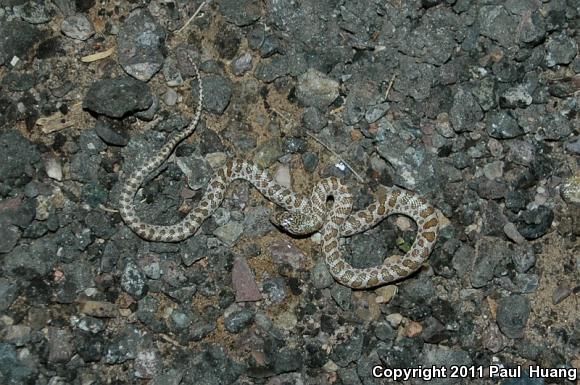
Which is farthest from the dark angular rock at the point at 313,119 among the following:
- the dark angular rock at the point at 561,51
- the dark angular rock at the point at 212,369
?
the dark angular rock at the point at 561,51

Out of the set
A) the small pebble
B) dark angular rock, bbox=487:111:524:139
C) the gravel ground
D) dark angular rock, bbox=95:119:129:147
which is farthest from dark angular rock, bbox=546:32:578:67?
dark angular rock, bbox=95:119:129:147

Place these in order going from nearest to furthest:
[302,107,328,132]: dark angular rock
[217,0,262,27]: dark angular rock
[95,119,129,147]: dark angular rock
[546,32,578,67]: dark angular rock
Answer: [95,119,129,147]: dark angular rock < [302,107,328,132]: dark angular rock < [217,0,262,27]: dark angular rock < [546,32,578,67]: dark angular rock

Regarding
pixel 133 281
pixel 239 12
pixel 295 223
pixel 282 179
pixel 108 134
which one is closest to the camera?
pixel 133 281

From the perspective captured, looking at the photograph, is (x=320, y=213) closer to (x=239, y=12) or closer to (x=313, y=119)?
(x=313, y=119)

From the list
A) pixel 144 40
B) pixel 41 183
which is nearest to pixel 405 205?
pixel 144 40

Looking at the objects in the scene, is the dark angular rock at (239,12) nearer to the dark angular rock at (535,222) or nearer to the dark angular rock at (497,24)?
the dark angular rock at (497,24)

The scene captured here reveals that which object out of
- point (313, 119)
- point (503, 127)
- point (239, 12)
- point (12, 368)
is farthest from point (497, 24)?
point (12, 368)

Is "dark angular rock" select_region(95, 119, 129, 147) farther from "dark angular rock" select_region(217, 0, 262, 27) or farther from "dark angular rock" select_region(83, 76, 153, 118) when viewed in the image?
"dark angular rock" select_region(217, 0, 262, 27)
